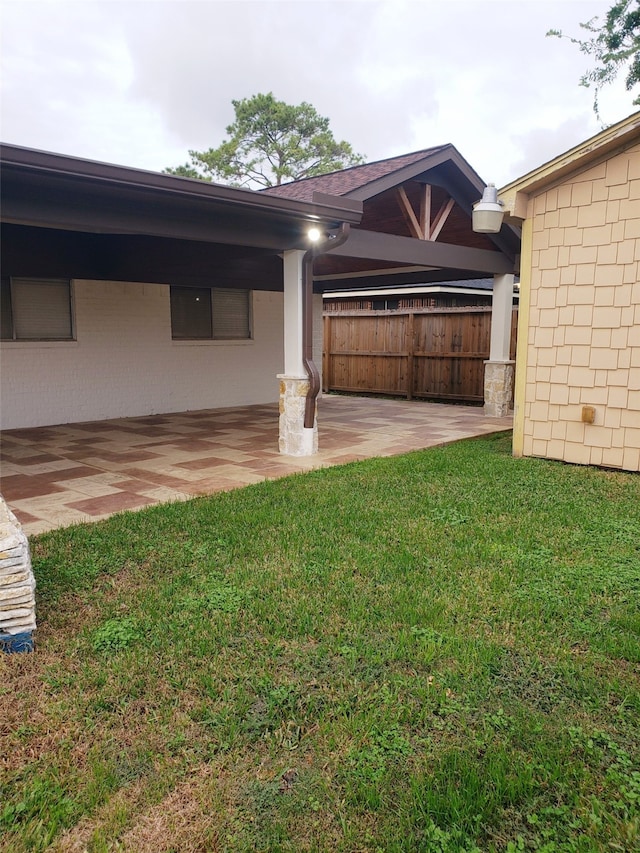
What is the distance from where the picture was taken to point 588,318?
6031mm

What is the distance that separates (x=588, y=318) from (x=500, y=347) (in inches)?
156

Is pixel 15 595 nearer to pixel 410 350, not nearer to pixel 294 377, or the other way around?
pixel 294 377

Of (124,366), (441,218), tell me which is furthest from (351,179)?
(124,366)

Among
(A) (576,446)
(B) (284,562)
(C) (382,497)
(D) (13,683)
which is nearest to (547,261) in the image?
(A) (576,446)

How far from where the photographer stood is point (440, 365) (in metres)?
12.9

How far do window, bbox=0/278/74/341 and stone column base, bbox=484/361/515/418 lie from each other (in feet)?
21.5

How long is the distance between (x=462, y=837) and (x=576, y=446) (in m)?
5.17

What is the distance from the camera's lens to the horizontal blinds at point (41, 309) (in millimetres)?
8258

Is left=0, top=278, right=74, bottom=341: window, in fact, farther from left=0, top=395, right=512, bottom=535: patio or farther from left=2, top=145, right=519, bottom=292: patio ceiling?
left=0, top=395, right=512, bottom=535: patio

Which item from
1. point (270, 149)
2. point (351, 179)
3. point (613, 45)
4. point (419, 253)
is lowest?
point (419, 253)

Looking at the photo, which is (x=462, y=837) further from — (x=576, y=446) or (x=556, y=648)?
(x=576, y=446)

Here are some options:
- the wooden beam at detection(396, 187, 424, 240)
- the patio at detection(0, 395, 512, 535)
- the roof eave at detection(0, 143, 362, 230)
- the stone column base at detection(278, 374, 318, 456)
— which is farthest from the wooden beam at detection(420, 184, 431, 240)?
the stone column base at detection(278, 374, 318, 456)

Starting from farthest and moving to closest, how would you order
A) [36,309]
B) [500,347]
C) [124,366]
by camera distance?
[500,347], [124,366], [36,309]

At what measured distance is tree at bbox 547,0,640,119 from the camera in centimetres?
1268
